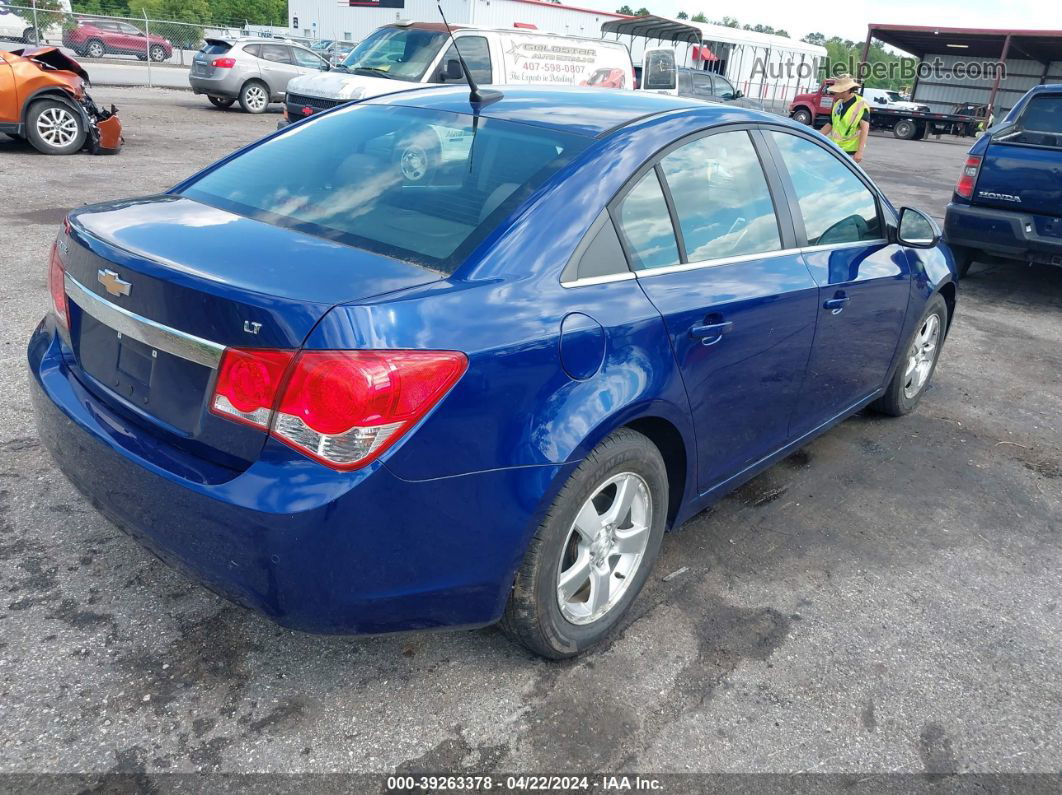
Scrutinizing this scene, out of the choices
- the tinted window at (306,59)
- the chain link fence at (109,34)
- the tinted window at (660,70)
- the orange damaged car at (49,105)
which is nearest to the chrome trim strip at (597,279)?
the orange damaged car at (49,105)

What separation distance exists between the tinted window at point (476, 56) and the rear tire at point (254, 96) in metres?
9.44

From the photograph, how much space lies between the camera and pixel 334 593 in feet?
6.91

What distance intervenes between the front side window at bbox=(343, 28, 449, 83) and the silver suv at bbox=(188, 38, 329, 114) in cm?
680

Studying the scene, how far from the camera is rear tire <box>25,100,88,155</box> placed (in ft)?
34.1

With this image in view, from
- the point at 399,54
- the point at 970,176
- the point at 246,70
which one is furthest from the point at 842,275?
the point at 246,70

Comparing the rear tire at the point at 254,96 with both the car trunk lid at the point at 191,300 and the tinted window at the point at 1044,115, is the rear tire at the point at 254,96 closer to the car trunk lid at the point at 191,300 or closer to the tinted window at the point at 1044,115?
the tinted window at the point at 1044,115

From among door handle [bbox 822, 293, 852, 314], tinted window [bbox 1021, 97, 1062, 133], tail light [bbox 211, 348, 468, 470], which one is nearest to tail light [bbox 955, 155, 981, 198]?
tinted window [bbox 1021, 97, 1062, 133]

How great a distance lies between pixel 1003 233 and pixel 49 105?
411 inches

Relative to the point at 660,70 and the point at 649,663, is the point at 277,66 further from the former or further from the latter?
the point at 649,663

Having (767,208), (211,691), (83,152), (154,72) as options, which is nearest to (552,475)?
(211,691)

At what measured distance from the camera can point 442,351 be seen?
6.82 ft

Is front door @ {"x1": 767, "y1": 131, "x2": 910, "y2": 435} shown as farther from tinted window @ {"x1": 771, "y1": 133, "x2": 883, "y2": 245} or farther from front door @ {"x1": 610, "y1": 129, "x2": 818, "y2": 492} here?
front door @ {"x1": 610, "y1": 129, "x2": 818, "y2": 492}

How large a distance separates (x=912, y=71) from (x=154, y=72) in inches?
1463

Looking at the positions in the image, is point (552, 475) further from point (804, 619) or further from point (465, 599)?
point (804, 619)
